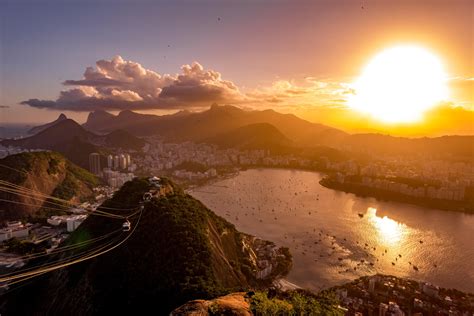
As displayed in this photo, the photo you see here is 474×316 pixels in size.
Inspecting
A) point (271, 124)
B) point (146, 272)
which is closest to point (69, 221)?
point (146, 272)

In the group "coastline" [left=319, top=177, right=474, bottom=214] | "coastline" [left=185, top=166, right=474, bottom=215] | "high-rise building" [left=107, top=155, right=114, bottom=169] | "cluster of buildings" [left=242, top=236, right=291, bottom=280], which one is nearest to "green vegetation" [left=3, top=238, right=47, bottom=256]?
"cluster of buildings" [left=242, top=236, right=291, bottom=280]

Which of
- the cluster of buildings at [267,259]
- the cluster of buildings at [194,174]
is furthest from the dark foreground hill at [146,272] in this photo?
the cluster of buildings at [194,174]

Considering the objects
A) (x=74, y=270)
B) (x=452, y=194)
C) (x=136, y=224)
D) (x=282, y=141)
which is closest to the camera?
(x=74, y=270)

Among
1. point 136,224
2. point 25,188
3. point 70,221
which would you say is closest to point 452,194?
point 136,224

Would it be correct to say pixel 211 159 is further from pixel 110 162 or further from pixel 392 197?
pixel 392 197

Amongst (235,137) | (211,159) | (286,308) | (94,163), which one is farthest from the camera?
(235,137)

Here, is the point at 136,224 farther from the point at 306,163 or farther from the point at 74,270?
the point at 306,163
